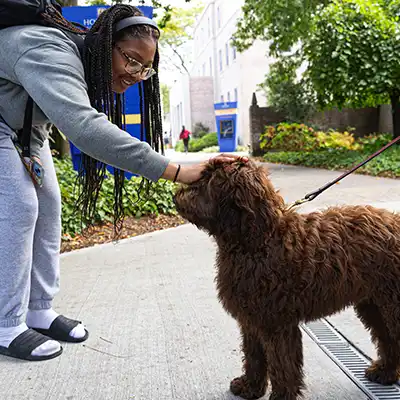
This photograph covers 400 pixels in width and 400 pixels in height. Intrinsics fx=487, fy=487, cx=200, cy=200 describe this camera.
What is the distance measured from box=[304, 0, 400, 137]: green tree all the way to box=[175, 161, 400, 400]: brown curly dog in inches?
450

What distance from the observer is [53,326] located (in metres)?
3.59

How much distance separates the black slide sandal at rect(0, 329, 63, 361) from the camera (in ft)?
10.6

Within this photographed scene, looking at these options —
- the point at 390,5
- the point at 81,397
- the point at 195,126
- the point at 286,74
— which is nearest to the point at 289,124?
the point at 286,74

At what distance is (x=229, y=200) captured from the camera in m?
2.36

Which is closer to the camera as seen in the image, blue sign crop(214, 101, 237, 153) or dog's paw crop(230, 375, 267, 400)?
dog's paw crop(230, 375, 267, 400)

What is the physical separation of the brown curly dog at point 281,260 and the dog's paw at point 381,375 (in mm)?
326

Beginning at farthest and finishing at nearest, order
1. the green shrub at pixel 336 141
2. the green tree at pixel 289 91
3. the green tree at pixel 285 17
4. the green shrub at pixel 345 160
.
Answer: the green tree at pixel 289 91
the green shrub at pixel 336 141
the green tree at pixel 285 17
the green shrub at pixel 345 160

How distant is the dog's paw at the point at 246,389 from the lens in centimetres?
269

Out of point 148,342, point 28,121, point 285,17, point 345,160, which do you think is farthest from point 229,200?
point 285,17

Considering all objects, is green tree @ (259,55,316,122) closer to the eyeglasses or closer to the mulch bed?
the mulch bed

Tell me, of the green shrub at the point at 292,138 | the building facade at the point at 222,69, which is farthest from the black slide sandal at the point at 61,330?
the building facade at the point at 222,69

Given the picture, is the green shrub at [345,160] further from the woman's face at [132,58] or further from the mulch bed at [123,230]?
the woman's face at [132,58]

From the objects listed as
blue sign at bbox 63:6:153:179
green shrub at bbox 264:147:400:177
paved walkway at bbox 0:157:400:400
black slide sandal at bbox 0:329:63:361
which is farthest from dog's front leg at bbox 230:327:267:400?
green shrub at bbox 264:147:400:177

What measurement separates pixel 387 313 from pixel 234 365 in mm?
1011
